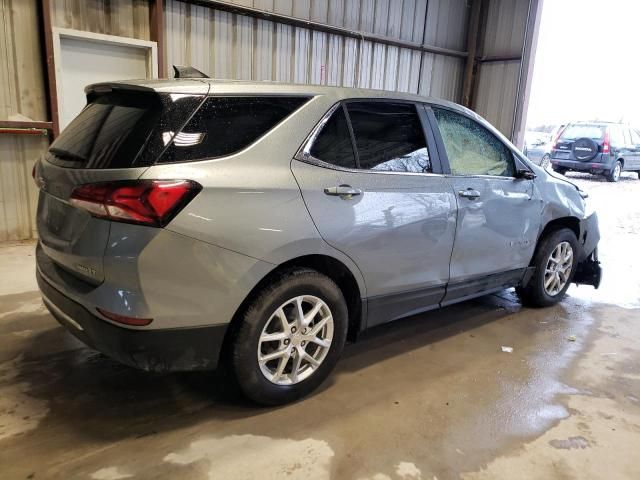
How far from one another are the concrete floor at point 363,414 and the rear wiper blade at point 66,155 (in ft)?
4.10

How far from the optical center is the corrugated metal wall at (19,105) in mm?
5289

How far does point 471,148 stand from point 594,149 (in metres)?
12.0

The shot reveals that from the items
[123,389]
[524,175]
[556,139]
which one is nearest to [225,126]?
[123,389]

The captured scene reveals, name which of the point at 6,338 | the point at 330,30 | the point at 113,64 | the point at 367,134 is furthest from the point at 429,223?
the point at 330,30

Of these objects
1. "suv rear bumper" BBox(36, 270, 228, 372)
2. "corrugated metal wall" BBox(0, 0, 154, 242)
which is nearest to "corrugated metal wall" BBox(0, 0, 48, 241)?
"corrugated metal wall" BBox(0, 0, 154, 242)

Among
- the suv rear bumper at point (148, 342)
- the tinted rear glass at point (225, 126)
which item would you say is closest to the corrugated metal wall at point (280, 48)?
the suv rear bumper at point (148, 342)

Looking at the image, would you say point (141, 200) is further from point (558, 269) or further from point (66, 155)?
point (558, 269)

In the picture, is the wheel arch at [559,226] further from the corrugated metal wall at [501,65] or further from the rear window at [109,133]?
the corrugated metal wall at [501,65]

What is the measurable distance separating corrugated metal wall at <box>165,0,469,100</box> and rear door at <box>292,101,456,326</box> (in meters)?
4.38

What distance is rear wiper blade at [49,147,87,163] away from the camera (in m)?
2.32

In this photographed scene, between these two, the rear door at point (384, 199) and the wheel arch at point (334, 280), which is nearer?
the wheel arch at point (334, 280)

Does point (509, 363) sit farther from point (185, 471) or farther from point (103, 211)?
point (103, 211)

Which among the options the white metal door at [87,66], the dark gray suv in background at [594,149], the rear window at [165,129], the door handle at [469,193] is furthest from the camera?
the dark gray suv in background at [594,149]

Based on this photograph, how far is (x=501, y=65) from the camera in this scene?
970cm
